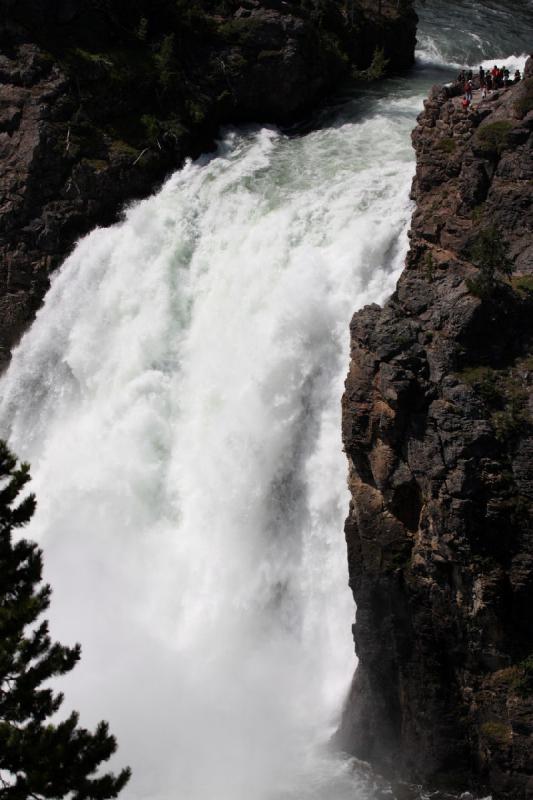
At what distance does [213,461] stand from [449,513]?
10255 millimetres

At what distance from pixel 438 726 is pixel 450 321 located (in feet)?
32.4

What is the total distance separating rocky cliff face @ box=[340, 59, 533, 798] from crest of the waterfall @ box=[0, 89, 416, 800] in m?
2.88

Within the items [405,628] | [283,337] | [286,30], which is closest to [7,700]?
[405,628]

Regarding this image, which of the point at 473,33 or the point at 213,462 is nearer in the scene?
the point at 213,462

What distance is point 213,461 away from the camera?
29.7m

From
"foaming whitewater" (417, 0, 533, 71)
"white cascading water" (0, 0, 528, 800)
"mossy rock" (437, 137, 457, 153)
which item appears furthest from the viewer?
"foaming whitewater" (417, 0, 533, 71)

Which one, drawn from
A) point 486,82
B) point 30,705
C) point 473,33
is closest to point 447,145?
point 486,82

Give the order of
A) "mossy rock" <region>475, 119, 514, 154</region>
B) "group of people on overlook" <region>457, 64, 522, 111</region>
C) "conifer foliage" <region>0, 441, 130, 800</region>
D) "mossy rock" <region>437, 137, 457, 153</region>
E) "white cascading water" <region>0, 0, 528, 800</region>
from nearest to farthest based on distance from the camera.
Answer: "conifer foliage" <region>0, 441, 130, 800</region> < "white cascading water" <region>0, 0, 528, 800</region> < "mossy rock" <region>475, 119, 514, 154</region> < "mossy rock" <region>437, 137, 457, 153</region> < "group of people on overlook" <region>457, 64, 522, 111</region>

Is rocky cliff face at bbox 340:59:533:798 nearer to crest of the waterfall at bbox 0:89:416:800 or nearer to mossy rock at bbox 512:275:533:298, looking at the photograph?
mossy rock at bbox 512:275:533:298

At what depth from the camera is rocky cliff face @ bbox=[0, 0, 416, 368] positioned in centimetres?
3838

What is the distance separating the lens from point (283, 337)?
29.5 metres

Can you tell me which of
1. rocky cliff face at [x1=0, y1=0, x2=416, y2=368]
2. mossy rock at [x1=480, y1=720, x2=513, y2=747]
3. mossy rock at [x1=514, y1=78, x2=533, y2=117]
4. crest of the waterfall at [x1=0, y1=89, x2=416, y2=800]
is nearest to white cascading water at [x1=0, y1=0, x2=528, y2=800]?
crest of the waterfall at [x1=0, y1=89, x2=416, y2=800]

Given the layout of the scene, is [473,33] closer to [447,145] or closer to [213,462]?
[447,145]

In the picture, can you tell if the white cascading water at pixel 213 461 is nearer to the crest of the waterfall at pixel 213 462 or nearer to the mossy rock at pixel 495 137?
the crest of the waterfall at pixel 213 462
